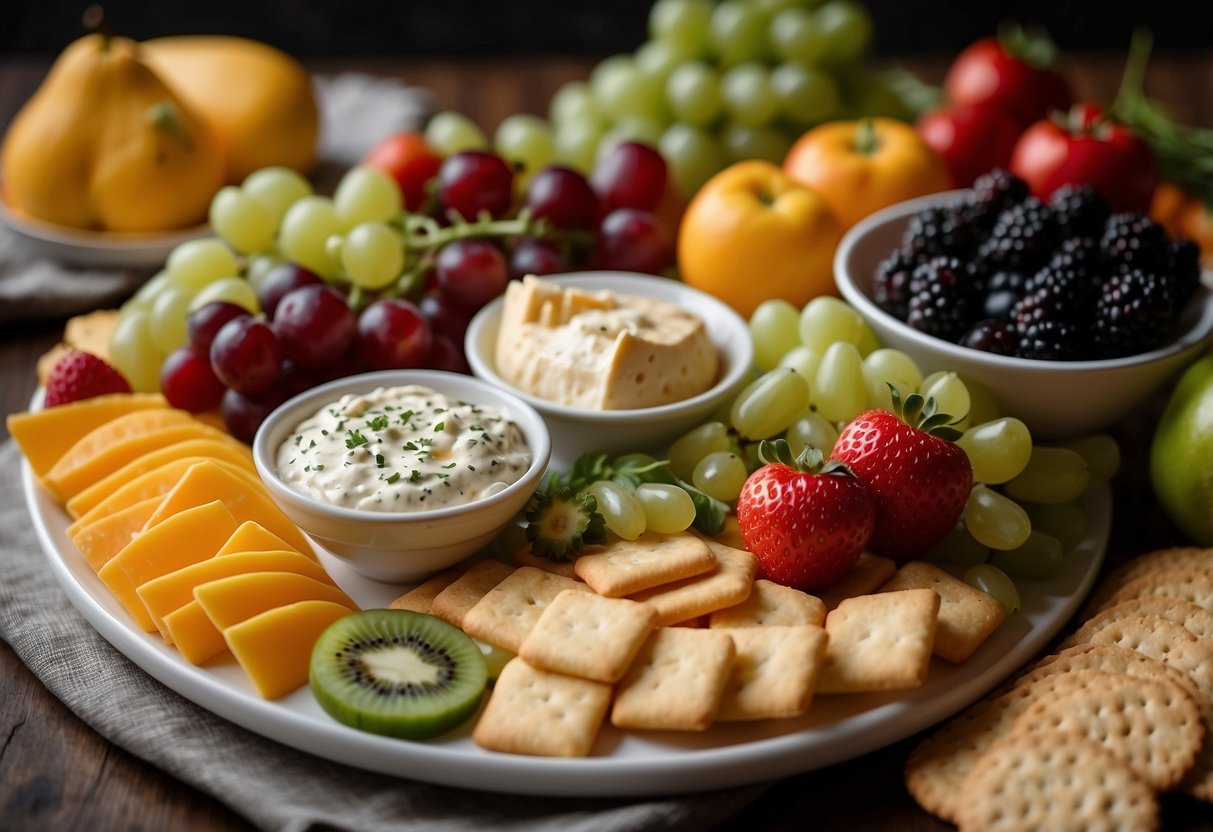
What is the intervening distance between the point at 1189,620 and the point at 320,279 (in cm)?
142

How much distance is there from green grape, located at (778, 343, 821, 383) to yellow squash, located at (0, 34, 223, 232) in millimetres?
1389

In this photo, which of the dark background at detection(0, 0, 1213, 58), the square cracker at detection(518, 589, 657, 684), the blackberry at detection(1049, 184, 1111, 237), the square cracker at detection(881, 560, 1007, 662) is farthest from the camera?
the dark background at detection(0, 0, 1213, 58)

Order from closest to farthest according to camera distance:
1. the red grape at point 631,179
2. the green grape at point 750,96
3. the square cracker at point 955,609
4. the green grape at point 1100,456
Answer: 1. the square cracker at point 955,609
2. the green grape at point 1100,456
3. the red grape at point 631,179
4. the green grape at point 750,96

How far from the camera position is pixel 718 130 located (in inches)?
107

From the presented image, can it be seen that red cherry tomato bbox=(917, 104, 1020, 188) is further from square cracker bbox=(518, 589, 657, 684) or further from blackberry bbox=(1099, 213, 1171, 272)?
square cracker bbox=(518, 589, 657, 684)

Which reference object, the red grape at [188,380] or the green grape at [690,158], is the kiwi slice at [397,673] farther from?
the green grape at [690,158]

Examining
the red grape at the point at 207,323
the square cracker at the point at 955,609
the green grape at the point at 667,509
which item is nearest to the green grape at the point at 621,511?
the green grape at the point at 667,509

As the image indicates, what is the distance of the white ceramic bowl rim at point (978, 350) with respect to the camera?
1.75 m

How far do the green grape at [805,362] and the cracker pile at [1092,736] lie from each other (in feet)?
1.75

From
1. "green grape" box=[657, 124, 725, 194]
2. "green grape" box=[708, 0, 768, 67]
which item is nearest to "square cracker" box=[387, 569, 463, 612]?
"green grape" box=[657, 124, 725, 194]

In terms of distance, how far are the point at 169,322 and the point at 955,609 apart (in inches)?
52.1

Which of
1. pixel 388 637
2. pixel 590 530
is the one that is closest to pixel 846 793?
pixel 590 530

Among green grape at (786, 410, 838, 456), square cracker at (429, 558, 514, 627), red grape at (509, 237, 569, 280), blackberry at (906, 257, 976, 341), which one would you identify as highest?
blackberry at (906, 257, 976, 341)

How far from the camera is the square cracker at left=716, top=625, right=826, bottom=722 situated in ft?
4.30
